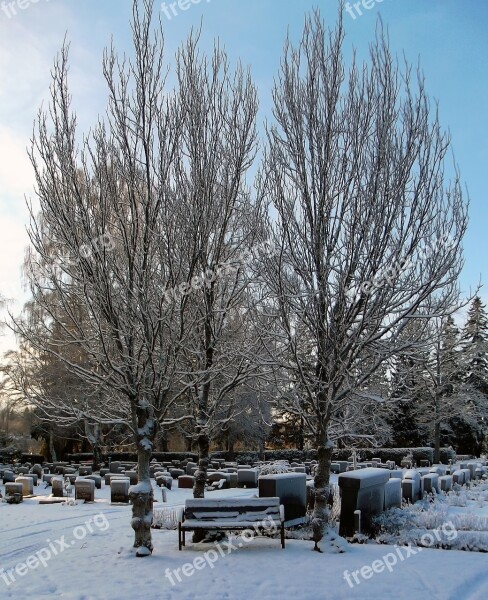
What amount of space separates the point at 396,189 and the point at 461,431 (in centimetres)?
3573

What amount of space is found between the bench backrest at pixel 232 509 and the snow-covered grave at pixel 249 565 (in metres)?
0.45

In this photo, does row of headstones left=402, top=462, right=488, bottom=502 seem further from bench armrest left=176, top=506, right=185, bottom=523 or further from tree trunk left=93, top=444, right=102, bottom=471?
tree trunk left=93, top=444, right=102, bottom=471

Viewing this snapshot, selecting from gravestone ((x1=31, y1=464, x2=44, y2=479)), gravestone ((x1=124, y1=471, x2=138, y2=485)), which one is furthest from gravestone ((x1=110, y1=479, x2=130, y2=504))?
gravestone ((x1=31, y1=464, x2=44, y2=479))

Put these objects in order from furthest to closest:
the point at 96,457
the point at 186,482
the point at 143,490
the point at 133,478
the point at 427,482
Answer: the point at 96,457 → the point at 186,482 → the point at 133,478 → the point at 427,482 → the point at 143,490

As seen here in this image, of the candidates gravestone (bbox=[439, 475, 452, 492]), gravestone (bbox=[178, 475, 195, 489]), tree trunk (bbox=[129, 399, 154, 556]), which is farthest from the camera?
gravestone (bbox=[178, 475, 195, 489])

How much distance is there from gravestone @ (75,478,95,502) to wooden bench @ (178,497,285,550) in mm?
8836

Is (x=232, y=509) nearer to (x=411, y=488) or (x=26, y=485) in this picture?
(x=411, y=488)

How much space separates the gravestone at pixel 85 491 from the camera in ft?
57.7

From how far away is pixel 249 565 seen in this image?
810 cm

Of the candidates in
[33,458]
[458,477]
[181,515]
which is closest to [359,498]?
[181,515]

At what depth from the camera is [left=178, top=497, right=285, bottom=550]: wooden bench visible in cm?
930

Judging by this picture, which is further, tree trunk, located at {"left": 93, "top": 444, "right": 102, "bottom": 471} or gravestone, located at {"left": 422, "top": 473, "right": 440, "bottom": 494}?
tree trunk, located at {"left": 93, "top": 444, "right": 102, "bottom": 471}

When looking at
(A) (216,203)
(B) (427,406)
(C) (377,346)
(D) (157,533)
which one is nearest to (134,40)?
(A) (216,203)

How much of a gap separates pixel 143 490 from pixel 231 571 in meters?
1.87
